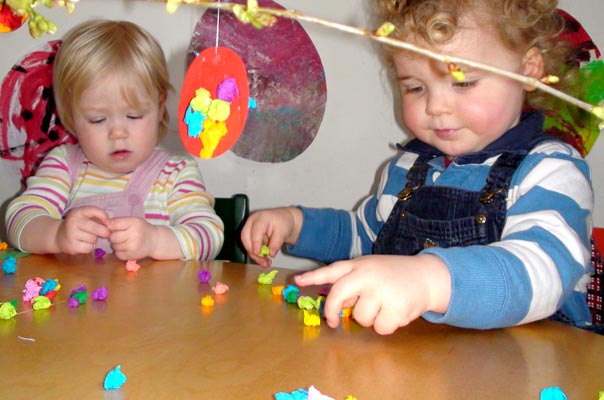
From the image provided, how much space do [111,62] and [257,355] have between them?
0.82m

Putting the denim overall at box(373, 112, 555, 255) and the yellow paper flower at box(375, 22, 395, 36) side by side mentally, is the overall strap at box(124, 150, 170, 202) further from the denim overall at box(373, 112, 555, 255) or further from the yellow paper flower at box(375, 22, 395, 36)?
the yellow paper flower at box(375, 22, 395, 36)

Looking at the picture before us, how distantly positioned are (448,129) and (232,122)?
15.9 inches

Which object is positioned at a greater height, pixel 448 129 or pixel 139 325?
pixel 448 129

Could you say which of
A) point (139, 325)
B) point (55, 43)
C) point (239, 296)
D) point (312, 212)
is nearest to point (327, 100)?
point (312, 212)

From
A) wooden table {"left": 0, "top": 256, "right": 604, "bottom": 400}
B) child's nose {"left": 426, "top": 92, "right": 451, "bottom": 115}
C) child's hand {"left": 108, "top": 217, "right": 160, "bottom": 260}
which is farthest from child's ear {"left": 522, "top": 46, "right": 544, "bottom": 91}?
child's hand {"left": 108, "top": 217, "right": 160, "bottom": 260}

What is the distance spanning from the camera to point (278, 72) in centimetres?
152

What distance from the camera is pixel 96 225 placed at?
0.99 meters

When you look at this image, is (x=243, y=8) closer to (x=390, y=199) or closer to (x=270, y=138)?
(x=390, y=199)

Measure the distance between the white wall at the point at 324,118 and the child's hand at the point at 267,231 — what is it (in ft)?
1.55

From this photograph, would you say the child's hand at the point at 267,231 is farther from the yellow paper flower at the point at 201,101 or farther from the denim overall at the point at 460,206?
the yellow paper flower at the point at 201,101

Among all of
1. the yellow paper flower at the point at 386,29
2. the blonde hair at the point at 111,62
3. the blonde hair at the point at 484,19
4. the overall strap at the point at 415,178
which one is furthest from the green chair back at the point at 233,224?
the yellow paper flower at the point at 386,29

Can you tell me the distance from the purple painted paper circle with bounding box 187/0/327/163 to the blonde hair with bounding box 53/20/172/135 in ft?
1.01

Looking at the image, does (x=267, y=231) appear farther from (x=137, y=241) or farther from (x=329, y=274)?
(x=329, y=274)

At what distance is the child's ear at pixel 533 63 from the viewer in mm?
949
